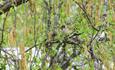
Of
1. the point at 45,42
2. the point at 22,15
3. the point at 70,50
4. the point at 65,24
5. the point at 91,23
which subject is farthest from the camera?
the point at 70,50

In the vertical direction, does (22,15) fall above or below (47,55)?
above

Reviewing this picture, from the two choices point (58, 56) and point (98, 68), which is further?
point (58, 56)

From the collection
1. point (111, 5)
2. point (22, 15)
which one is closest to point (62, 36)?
point (111, 5)

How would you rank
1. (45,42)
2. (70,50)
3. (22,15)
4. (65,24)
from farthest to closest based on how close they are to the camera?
1. (70,50)
2. (65,24)
3. (45,42)
4. (22,15)

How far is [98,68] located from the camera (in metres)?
2.81

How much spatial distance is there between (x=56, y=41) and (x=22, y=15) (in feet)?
2.22

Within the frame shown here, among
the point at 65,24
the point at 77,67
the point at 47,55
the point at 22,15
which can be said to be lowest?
the point at 77,67

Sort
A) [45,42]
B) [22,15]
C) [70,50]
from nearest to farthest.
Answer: [22,15] → [45,42] → [70,50]

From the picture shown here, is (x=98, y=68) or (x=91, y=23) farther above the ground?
(x=91, y=23)

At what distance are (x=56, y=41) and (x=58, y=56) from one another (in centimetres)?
31

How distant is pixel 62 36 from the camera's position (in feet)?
9.39

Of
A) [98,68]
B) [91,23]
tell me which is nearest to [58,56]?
[98,68]

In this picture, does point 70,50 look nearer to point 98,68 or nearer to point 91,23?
point 98,68

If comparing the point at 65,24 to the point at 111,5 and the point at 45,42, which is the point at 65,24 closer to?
the point at 45,42
